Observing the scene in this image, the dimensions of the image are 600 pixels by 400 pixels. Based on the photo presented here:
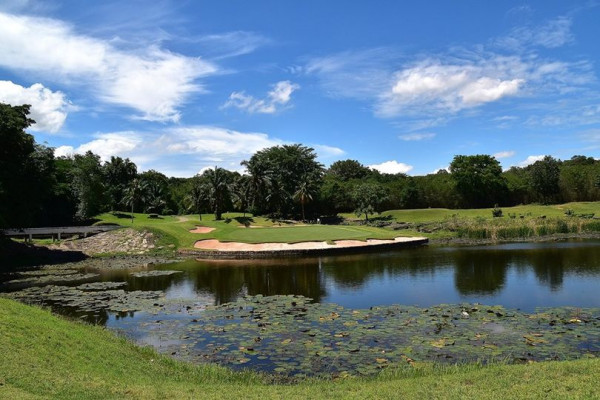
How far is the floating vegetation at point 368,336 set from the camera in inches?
567

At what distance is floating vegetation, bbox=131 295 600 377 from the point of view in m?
14.4

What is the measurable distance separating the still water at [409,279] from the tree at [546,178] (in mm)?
54663

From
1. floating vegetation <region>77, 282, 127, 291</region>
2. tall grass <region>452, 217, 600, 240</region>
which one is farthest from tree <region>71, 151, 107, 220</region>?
tall grass <region>452, 217, 600, 240</region>

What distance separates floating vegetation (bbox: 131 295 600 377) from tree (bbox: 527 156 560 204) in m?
85.3

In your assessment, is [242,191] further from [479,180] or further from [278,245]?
[479,180]

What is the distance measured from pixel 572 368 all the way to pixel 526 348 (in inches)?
173

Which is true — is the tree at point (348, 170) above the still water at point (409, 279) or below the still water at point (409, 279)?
above

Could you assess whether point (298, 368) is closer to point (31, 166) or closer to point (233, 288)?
point (233, 288)

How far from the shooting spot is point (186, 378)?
12.7 metres

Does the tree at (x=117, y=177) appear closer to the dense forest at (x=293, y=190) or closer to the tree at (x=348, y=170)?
the dense forest at (x=293, y=190)

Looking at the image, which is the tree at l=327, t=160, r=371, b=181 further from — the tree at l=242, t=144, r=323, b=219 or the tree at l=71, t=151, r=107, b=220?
the tree at l=71, t=151, r=107, b=220

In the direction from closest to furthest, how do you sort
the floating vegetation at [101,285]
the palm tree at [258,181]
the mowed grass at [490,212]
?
the floating vegetation at [101,285] < the mowed grass at [490,212] < the palm tree at [258,181]

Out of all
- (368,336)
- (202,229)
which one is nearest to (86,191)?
(202,229)

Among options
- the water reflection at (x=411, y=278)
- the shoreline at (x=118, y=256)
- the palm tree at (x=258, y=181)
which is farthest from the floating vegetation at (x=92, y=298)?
the palm tree at (x=258, y=181)
